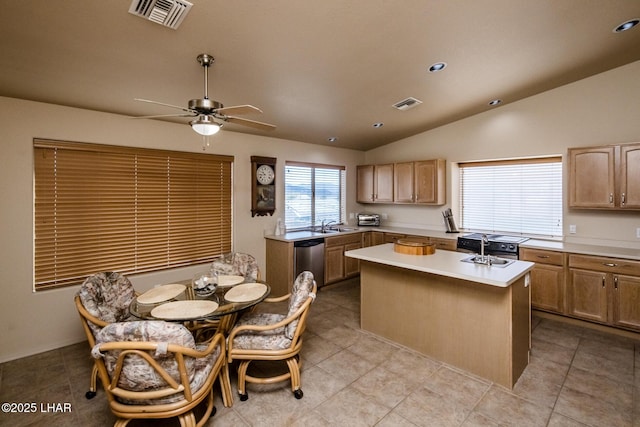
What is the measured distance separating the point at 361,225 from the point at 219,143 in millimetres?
3167

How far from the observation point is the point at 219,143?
426 cm

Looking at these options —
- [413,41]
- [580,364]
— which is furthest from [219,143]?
[580,364]

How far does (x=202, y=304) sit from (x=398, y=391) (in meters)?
1.69

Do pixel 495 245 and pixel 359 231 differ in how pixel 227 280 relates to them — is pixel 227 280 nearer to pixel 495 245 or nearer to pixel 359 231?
pixel 359 231

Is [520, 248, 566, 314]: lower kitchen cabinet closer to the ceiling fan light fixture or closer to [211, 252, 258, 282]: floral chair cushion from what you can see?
[211, 252, 258, 282]: floral chair cushion

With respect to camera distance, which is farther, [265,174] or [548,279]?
[265,174]

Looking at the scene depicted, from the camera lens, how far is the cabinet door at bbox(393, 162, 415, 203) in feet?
17.7

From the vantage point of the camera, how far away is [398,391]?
2414mm

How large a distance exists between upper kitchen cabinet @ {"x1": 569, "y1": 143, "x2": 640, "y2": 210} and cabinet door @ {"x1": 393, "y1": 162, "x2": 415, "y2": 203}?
222 cm

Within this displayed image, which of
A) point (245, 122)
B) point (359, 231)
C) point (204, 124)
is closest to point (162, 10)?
point (204, 124)

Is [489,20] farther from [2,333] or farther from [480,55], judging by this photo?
[2,333]

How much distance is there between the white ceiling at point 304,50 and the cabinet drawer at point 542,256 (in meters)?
2.09

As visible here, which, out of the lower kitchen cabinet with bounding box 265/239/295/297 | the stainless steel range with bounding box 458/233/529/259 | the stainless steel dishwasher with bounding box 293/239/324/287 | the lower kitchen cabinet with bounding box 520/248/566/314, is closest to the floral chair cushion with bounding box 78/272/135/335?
the lower kitchen cabinet with bounding box 265/239/295/297

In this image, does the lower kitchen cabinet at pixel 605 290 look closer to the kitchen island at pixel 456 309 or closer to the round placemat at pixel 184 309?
the kitchen island at pixel 456 309
